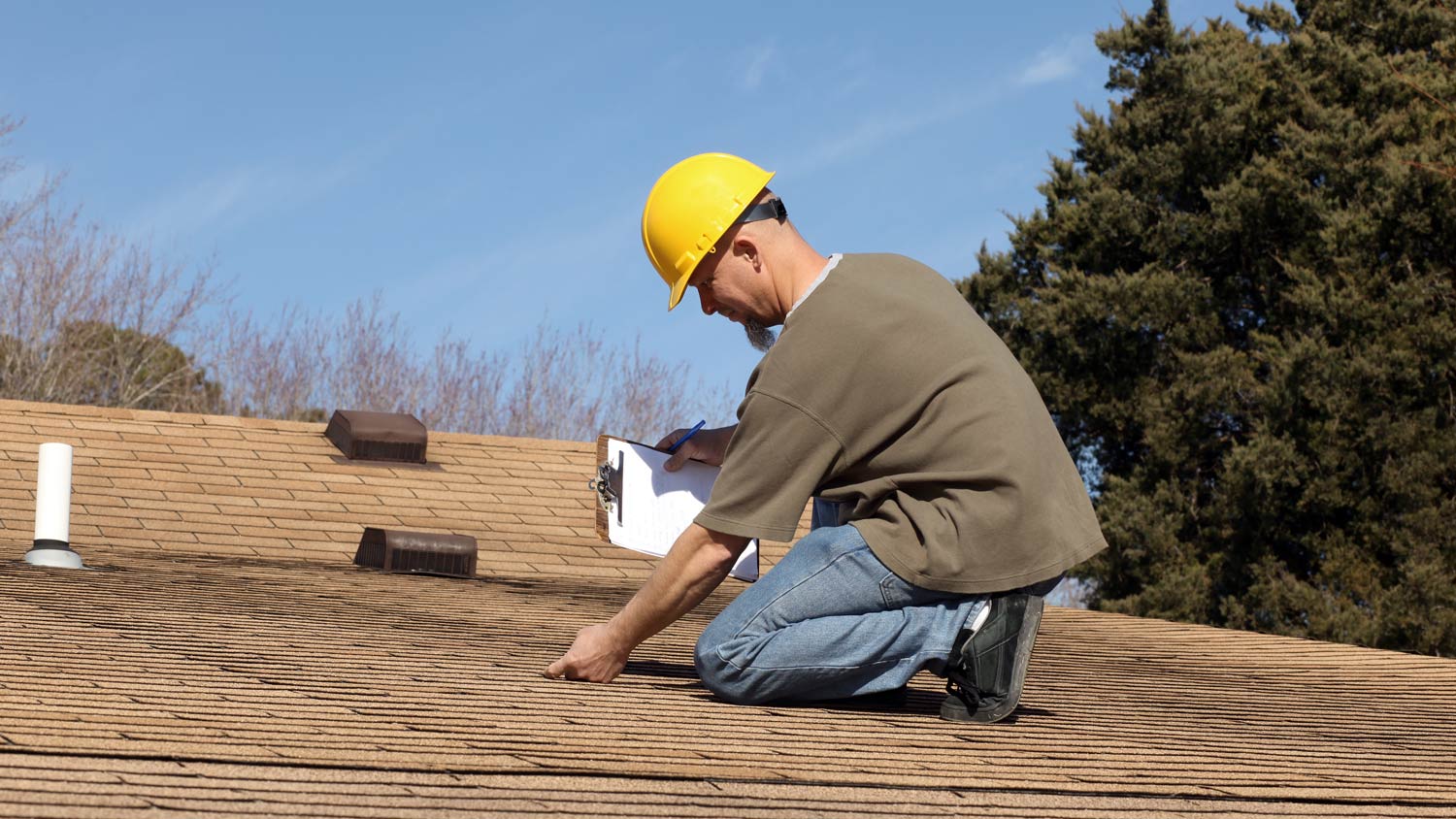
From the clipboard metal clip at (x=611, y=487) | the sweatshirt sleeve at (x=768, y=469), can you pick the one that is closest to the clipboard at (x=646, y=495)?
the clipboard metal clip at (x=611, y=487)

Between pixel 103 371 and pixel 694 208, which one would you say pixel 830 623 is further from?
pixel 103 371

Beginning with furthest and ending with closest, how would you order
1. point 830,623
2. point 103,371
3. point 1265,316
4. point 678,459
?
point 103,371
point 1265,316
point 678,459
point 830,623

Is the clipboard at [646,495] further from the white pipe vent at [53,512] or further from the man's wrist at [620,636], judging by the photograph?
the white pipe vent at [53,512]

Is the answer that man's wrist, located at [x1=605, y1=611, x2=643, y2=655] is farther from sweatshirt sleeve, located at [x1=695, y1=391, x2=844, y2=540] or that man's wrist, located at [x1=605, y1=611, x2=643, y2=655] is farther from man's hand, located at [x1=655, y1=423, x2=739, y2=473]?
man's hand, located at [x1=655, y1=423, x2=739, y2=473]

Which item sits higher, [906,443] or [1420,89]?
[1420,89]

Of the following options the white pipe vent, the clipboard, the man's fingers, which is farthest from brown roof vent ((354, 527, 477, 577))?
the man's fingers

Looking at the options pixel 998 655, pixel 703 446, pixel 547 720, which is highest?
pixel 703 446

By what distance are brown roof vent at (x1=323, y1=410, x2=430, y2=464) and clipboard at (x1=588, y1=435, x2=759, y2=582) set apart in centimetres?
602

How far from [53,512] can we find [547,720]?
388 centimetres

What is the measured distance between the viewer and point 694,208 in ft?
11.0

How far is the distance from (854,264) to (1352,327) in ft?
54.1

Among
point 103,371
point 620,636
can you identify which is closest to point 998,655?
point 620,636

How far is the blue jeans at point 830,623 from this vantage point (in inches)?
132

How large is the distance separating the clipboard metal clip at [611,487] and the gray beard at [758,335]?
0.59 metres
